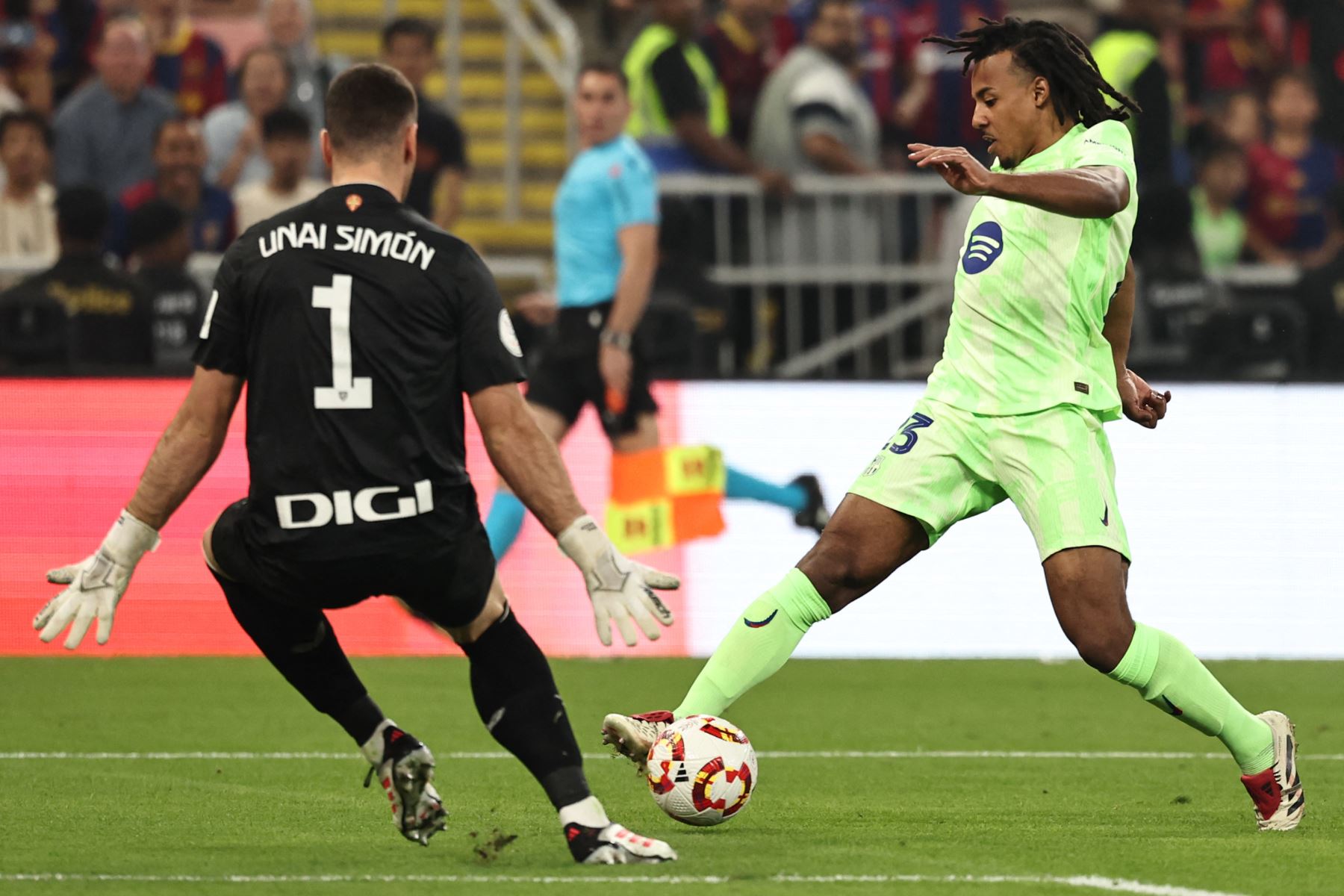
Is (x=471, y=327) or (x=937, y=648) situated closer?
(x=471, y=327)

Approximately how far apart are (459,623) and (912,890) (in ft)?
4.14

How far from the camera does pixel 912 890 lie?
5.16 metres

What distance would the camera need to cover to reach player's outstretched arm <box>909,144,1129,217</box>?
5555 millimetres

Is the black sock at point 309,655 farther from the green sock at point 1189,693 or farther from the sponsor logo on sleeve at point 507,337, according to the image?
the green sock at point 1189,693

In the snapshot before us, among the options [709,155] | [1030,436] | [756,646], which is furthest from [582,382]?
[1030,436]

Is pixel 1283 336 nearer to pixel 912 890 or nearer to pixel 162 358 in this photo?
pixel 162 358

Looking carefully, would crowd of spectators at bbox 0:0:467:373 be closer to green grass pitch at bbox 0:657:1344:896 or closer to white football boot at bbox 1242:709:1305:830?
green grass pitch at bbox 0:657:1344:896

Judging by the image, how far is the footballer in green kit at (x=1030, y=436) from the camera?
6.26m

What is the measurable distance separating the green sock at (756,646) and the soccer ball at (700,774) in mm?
221

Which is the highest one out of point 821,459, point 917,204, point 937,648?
point 917,204

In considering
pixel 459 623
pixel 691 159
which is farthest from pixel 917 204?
pixel 459 623

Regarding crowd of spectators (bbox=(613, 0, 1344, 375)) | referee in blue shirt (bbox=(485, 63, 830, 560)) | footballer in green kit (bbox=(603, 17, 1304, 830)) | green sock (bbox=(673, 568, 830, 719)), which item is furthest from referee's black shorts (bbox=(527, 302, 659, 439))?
green sock (bbox=(673, 568, 830, 719))

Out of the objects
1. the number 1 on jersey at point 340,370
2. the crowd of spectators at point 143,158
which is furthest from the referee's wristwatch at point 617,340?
the number 1 on jersey at point 340,370

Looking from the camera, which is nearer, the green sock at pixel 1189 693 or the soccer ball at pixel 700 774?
the soccer ball at pixel 700 774
